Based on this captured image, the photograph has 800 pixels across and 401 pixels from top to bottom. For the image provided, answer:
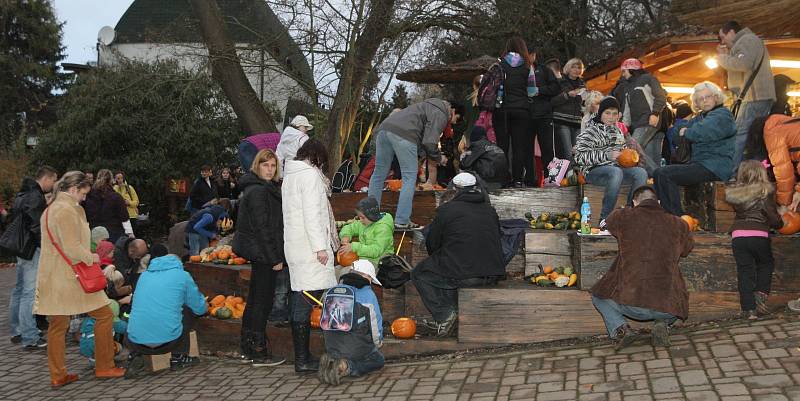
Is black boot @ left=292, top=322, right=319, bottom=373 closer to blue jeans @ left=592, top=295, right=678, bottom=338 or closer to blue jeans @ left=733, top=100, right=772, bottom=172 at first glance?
blue jeans @ left=592, top=295, right=678, bottom=338

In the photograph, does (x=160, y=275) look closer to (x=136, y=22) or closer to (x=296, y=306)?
(x=296, y=306)

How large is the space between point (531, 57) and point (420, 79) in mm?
5007

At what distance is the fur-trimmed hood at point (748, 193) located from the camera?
6582 mm

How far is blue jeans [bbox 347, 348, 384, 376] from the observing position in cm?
645

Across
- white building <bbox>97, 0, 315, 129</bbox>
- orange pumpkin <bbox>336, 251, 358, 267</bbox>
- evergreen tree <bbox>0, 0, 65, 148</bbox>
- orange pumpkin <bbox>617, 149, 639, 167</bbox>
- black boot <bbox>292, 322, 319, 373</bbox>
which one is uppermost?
evergreen tree <bbox>0, 0, 65, 148</bbox>

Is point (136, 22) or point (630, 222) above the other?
point (136, 22)

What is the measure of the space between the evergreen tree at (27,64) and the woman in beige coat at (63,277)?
32473 millimetres

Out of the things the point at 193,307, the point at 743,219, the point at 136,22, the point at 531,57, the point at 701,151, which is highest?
the point at 136,22

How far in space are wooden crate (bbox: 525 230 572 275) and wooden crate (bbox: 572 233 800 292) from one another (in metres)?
0.60

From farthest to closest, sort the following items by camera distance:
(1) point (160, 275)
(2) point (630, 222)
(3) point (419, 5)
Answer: (3) point (419, 5) → (1) point (160, 275) → (2) point (630, 222)

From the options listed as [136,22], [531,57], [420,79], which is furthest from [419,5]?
[136,22]

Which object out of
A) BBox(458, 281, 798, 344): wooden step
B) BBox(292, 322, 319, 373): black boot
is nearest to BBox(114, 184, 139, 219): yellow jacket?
BBox(292, 322, 319, 373): black boot

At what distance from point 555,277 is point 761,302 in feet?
6.01

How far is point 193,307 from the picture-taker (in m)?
→ 7.36
